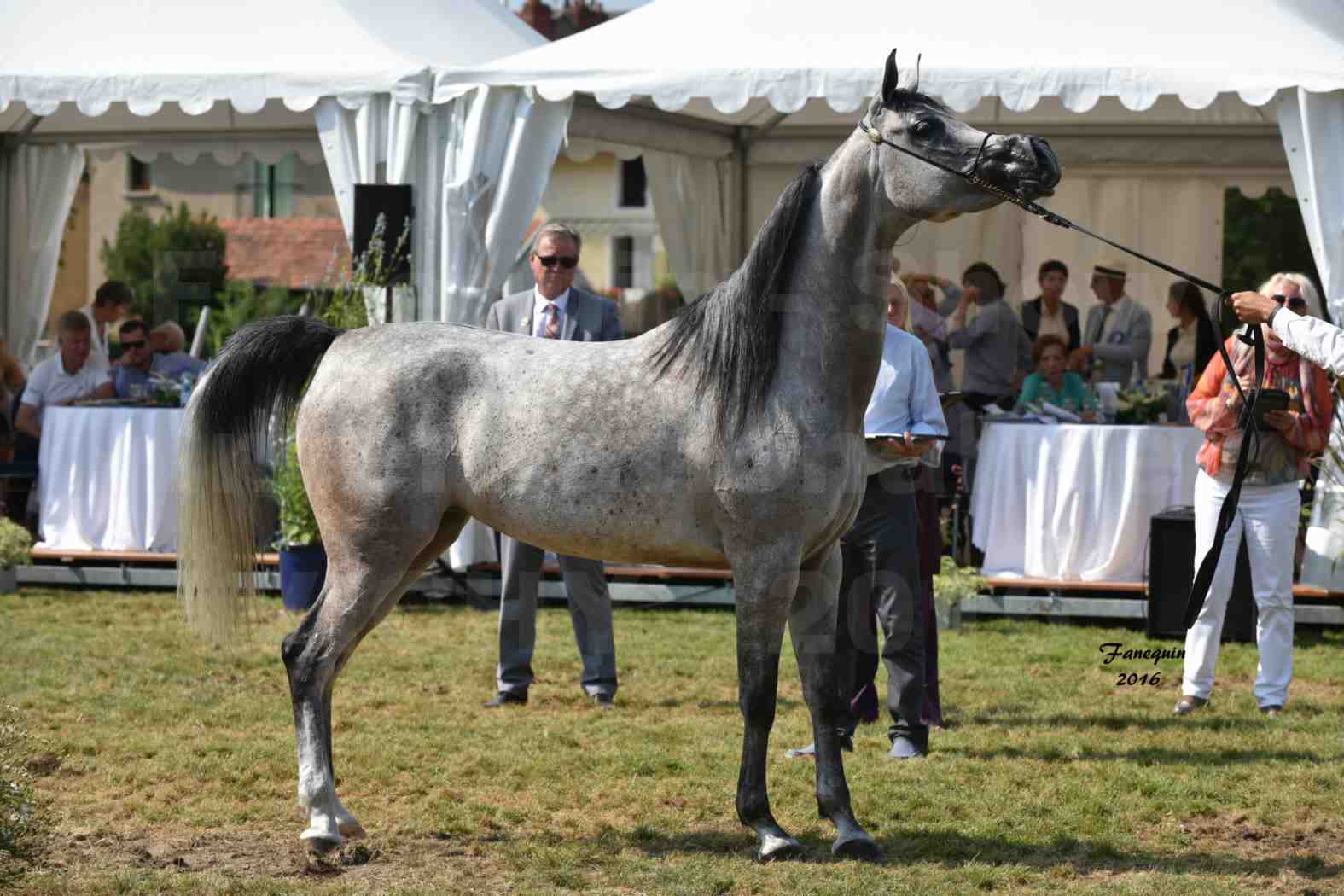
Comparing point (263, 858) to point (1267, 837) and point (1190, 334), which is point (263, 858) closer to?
point (1267, 837)

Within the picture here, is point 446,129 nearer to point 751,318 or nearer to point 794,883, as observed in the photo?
point 751,318

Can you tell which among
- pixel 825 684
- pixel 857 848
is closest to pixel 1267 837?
pixel 857 848

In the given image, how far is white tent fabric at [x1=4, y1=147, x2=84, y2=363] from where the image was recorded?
15.0m

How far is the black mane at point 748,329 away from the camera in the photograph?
4.85 metres

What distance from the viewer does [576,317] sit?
7484 millimetres

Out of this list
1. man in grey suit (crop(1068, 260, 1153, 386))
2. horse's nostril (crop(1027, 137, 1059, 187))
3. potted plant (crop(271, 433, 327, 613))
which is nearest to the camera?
horse's nostril (crop(1027, 137, 1059, 187))

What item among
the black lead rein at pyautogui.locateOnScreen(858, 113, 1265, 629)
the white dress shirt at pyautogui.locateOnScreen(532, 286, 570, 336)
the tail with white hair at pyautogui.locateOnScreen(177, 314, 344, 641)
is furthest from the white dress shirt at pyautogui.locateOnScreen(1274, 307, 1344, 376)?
the white dress shirt at pyautogui.locateOnScreen(532, 286, 570, 336)

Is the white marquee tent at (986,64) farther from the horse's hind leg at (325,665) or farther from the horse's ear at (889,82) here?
the horse's hind leg at (325,665)

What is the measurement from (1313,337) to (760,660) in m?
1.95

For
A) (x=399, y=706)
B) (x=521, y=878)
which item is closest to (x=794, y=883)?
(x=521, y=878)

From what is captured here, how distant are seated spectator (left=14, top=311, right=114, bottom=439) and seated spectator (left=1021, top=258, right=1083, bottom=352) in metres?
7.11

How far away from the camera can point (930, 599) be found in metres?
6.93

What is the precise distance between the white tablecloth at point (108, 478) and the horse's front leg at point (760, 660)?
651 cm

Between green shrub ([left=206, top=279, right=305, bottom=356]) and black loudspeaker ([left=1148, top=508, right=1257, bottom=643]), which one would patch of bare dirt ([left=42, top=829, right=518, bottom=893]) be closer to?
black loudspeaker ([left=1148, top=508, right=1257, bottom=643])
